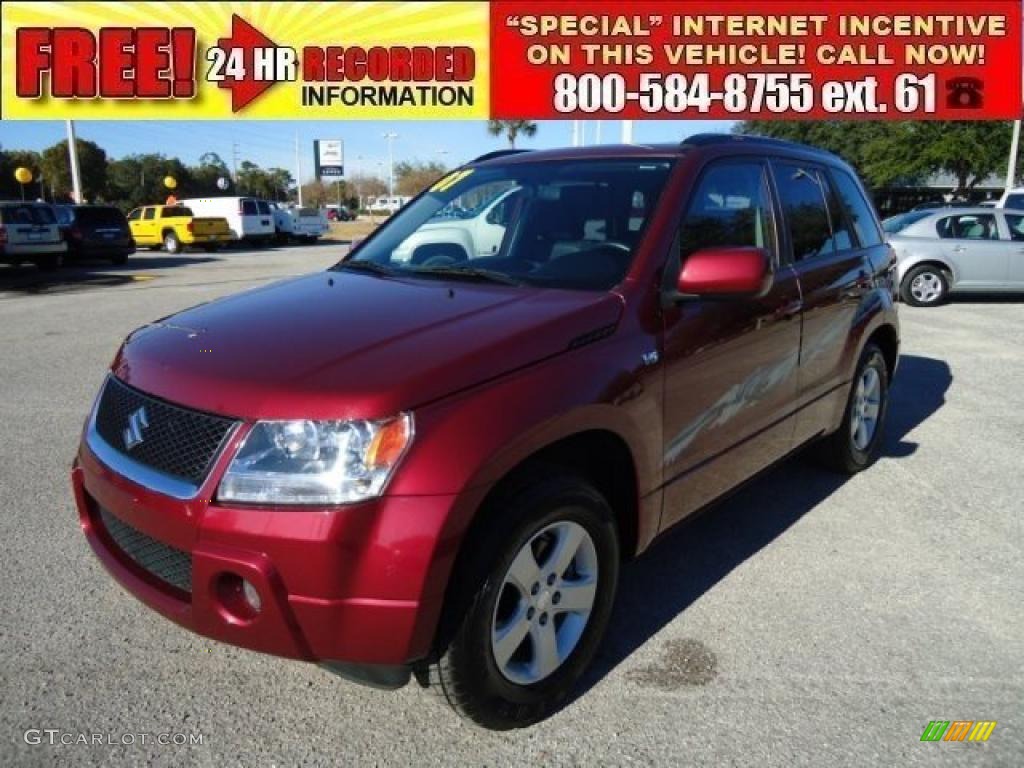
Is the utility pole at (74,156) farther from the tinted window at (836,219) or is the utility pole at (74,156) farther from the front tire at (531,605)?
the front tire at (531,605)

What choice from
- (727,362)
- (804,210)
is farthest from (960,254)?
(727,362)

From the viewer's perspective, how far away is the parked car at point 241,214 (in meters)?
30.7

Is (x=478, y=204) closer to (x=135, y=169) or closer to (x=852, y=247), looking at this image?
(x=852, y=247)

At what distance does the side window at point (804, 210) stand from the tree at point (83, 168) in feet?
215

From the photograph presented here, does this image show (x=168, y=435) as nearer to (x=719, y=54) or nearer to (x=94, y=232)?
(x=719, y=54)

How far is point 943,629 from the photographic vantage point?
9.96 feet

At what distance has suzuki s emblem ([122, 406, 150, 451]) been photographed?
236cm

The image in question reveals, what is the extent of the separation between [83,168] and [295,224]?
34821 millimetres

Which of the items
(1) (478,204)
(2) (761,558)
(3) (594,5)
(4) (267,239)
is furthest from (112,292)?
(4) (267,239)

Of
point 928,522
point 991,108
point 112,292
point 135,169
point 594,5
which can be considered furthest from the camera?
point 135,169

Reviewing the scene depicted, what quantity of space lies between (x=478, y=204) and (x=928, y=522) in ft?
9.19

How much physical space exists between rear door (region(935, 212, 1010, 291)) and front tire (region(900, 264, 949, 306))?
0.24 metres

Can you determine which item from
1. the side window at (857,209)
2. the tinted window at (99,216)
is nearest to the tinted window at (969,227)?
the side window at (857,209)

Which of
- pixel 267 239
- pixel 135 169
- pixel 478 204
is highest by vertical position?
pixel 135 169
